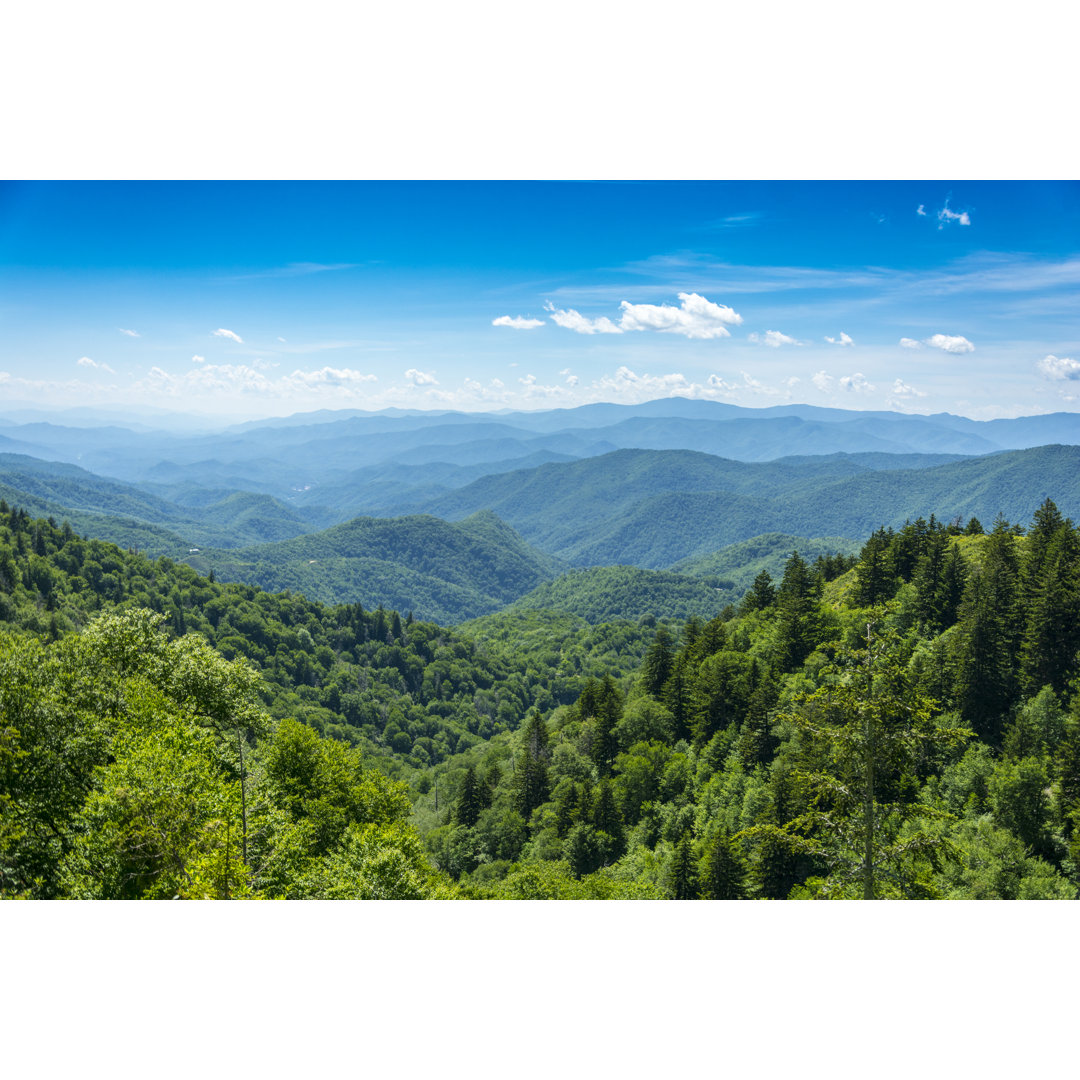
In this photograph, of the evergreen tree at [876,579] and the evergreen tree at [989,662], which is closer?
the evergreen tree at [989,662]

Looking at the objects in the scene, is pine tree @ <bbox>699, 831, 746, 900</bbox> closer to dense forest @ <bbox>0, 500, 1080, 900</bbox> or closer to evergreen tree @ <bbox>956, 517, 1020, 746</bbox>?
dense forest @ <bbox>0, 500, 1080, 900</bbox>

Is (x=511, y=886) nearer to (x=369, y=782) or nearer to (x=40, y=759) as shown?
(x=369, y=782)

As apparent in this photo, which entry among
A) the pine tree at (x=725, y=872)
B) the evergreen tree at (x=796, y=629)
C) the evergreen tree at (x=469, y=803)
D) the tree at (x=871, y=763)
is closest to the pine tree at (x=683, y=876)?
the pine tree at (x=725, y=872)

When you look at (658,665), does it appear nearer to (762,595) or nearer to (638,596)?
(762,595)

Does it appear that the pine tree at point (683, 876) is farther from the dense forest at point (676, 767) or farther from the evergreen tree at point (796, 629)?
the evergreen tree at point (796, 629)

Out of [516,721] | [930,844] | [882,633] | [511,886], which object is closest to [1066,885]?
[930,844]

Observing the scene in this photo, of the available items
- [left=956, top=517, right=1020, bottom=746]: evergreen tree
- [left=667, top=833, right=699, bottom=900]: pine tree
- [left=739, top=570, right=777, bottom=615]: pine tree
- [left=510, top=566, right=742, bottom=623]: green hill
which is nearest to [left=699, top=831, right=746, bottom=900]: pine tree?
[left=667, top=833, right=699, bottom=900]: pine tree

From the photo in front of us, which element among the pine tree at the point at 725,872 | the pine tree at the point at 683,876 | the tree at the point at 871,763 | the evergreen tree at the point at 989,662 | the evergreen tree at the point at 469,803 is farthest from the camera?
the evergreen tree at the point at 469,803

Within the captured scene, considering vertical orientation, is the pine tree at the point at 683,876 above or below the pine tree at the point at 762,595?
below

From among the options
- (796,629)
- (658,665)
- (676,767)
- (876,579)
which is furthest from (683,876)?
(876,579)

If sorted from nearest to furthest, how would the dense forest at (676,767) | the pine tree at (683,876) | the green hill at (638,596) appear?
1. the dense forest at (676,767)
2. the pine tree at (683,876)
3. the green hill at (638,596)
